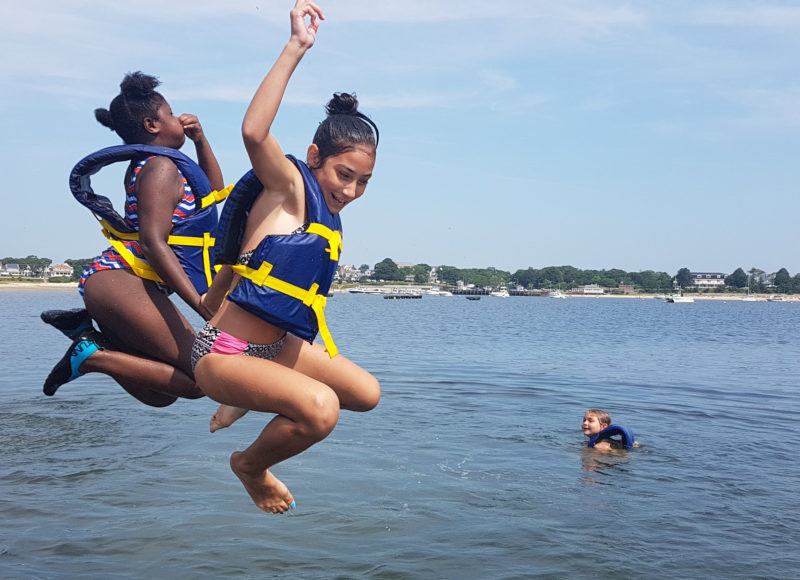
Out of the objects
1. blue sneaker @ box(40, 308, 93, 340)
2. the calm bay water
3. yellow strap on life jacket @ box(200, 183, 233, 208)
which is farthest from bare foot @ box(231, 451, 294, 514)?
the calm bay water

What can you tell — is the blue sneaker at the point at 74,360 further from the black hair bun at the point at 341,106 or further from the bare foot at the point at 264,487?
the black hair bun at the point at 341,106

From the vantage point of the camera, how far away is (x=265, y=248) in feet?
14.7

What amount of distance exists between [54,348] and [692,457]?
31102 millimetres

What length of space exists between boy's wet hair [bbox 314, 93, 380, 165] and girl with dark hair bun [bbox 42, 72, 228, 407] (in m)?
1.32

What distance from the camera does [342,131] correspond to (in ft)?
15.5

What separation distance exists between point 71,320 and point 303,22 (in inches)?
111

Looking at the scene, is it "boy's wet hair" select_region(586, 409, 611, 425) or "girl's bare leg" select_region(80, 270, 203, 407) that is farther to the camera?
"boy's wet hair" select_region(586, 409, 611, 425)

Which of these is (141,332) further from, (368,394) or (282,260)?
(368,394)

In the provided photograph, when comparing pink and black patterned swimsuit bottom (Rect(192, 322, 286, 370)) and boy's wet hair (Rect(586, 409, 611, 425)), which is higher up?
pink and black patterned swimsuit bottom (Rect(192, 322, 286, 370))

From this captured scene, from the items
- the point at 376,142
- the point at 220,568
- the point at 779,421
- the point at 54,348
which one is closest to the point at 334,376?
the point at 376,142

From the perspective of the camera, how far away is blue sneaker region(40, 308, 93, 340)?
18.5ft

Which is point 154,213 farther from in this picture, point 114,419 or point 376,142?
point 114,419

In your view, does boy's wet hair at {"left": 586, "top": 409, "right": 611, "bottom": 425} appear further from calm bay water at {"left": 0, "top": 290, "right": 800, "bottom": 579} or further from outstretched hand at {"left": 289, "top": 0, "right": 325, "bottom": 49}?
outstretched hand at {"left": 289, "top": 0, "right": 325, "bottom": 49}

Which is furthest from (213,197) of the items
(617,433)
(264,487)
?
(617,433)
